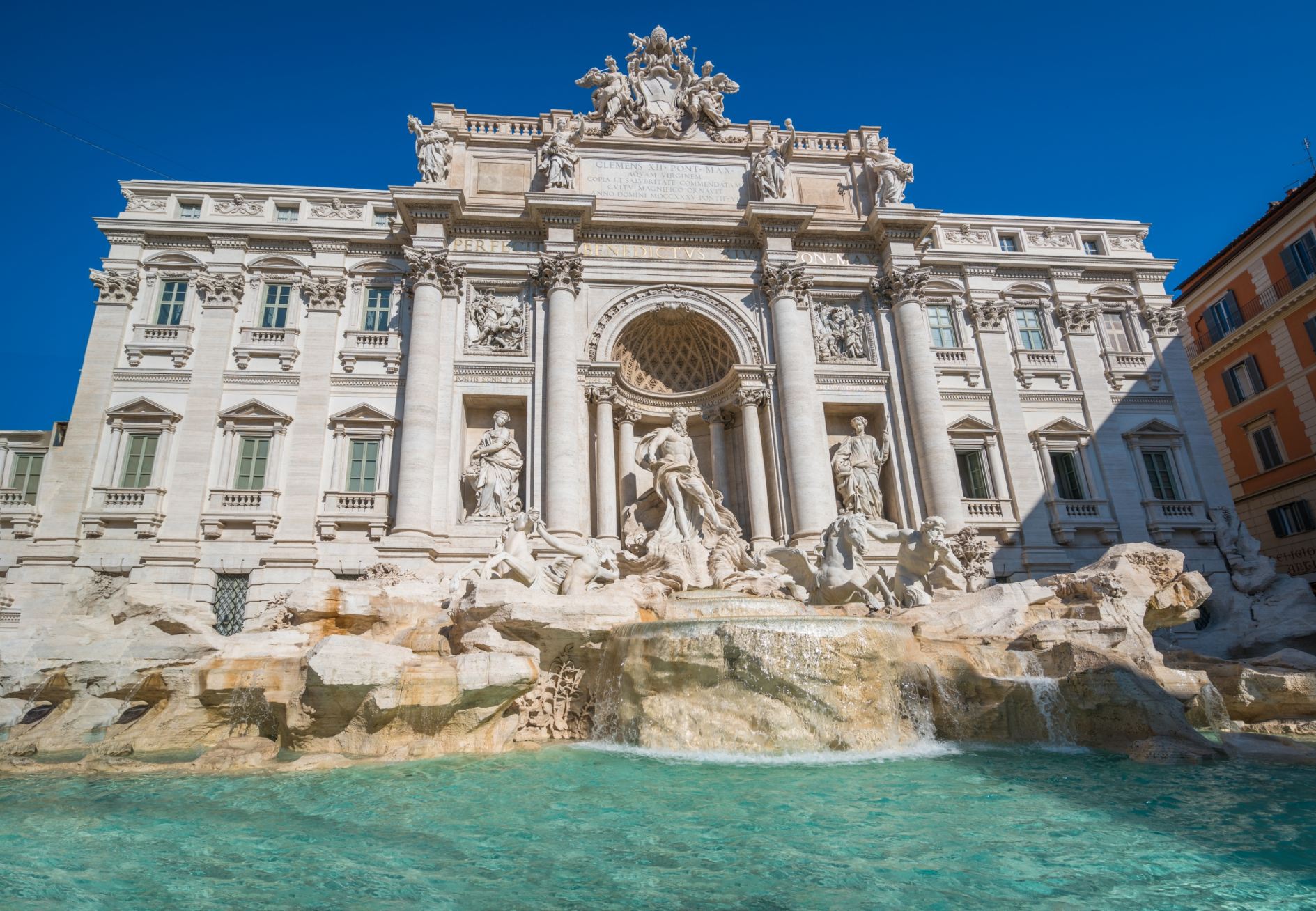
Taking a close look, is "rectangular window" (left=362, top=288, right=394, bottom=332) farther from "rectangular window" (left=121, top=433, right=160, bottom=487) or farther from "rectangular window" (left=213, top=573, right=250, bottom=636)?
"rectangular window" (left=213, top=573, right=250, bottom=636)

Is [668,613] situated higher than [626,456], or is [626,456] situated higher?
[626,456]

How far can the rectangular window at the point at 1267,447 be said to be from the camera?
83.2 feet

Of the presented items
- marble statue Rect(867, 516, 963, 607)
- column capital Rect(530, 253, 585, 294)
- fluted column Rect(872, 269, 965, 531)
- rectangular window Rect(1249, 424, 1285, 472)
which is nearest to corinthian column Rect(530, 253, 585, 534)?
column capital Rect(530, 253, 585, 294)

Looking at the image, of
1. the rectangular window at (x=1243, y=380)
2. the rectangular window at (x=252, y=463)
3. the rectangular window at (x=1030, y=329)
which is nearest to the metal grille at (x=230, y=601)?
the rectangular window at (x=252, y=463)

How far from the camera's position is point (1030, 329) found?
2348cm

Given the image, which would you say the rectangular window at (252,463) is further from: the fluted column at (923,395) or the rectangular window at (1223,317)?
the rectangular window at (1223,317)

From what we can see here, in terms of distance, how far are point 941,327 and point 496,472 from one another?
1487cm

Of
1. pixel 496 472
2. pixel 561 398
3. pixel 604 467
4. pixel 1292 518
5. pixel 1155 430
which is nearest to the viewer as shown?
pixel 496 472

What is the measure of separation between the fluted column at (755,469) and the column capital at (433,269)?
891 cm

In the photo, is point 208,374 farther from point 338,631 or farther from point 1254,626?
point 1254,626

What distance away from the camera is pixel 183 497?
18188 millimetres

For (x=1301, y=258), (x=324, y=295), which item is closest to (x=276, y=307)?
(x=324, y=295)

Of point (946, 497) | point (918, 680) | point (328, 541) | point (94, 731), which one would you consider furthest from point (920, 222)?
point (94, 731)

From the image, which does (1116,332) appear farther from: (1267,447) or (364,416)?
(364,416)
